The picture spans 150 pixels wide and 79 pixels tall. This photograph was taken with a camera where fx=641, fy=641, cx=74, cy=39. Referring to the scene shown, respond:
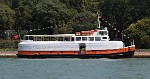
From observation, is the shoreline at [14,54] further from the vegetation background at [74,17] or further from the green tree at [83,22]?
the green tree at [83,22]

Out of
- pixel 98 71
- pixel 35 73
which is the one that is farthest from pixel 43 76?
pixel 98 71

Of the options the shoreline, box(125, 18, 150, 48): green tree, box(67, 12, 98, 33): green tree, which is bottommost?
the shoreline

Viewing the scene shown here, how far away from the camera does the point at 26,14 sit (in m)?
140

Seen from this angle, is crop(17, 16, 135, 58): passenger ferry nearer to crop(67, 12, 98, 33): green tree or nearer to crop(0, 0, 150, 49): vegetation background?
crop(0, 0, 150, 49): vegetation background

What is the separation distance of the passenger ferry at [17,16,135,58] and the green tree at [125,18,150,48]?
1096 centimetres

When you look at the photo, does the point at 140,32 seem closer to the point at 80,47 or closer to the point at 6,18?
the point at 80,47

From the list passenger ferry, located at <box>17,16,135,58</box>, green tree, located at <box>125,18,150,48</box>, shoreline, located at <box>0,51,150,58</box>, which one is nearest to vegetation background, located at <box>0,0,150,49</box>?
green tree, located at <box>125,18,150,48</box>

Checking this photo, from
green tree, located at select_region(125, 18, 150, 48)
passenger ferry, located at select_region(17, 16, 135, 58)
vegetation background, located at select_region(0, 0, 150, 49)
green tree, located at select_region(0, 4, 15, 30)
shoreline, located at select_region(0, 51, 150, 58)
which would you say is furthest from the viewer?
green tree, located at select_region(0, 4, 15, 30)

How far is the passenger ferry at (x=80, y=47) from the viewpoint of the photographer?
4232 inches

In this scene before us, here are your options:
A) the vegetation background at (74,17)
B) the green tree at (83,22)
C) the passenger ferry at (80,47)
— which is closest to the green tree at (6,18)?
the vegetation background at (74,17)

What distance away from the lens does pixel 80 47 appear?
4328 inches

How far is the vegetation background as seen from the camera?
5162 inches

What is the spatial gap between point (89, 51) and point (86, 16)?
27.1m

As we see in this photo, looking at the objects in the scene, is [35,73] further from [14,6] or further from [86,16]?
[14,6]
